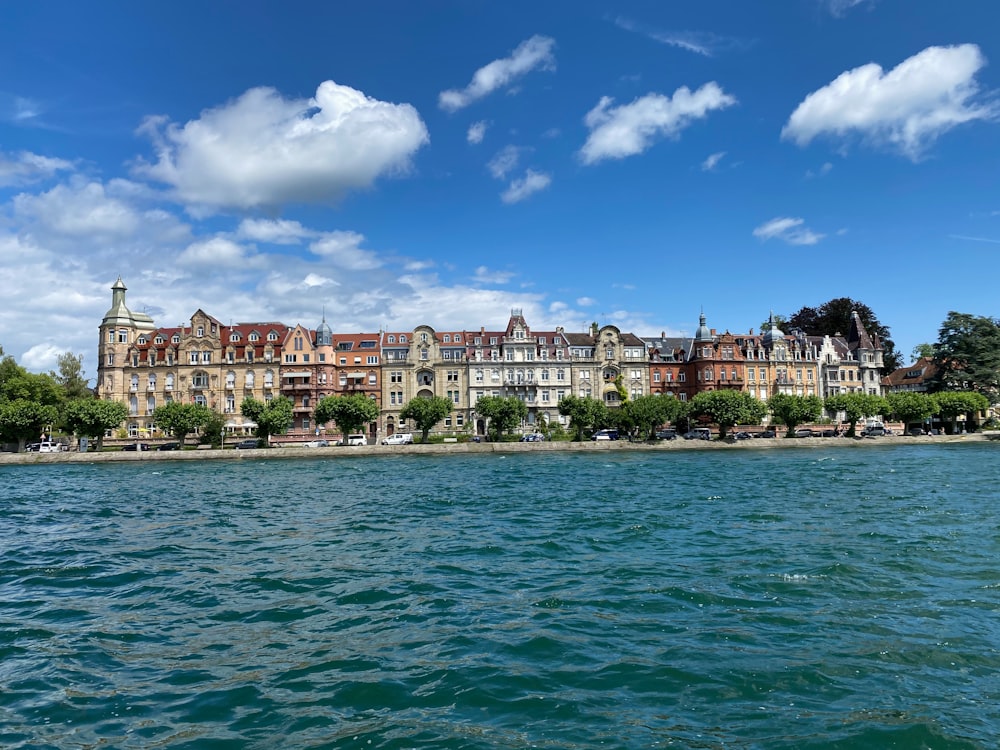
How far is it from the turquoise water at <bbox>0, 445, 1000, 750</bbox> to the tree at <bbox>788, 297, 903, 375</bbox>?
87.5m

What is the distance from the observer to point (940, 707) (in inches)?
→ 331

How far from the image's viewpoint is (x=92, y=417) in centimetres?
7075

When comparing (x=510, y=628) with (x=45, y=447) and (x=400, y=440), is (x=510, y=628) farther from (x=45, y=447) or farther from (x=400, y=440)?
(x=45, y=447)

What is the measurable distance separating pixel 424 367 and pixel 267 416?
23276mm

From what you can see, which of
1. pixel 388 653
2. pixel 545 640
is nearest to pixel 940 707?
pixel 545 640

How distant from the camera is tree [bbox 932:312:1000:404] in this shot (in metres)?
86.8

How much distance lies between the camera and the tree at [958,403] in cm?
8106

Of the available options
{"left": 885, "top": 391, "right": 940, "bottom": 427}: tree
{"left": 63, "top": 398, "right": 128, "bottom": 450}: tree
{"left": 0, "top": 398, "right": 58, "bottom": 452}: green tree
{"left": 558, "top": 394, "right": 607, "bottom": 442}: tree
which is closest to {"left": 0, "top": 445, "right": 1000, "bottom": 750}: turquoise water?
{"left": 558, "top": 394, "right": 607, "bottom": 442}: tree

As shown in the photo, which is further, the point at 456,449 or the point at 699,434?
the point at 699,434

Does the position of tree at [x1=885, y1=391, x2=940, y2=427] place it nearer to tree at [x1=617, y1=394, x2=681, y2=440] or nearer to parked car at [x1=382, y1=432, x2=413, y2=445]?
tree at [x1=617, y1=394, x2=681, y2=440]

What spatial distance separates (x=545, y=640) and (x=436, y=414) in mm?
65108

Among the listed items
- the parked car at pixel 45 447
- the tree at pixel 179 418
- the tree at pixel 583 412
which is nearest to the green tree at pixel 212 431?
the tree at pixel 179 418

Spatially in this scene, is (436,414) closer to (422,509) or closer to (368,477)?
(368,477)

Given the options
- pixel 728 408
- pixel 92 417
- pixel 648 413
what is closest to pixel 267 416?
pixel 92 417
